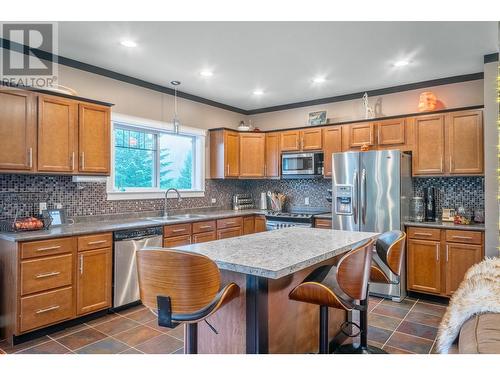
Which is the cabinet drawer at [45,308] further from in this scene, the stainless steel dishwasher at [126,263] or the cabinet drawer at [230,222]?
the cabinet drawer at [230,222]

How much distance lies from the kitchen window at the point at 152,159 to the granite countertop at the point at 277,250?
2.40 metres

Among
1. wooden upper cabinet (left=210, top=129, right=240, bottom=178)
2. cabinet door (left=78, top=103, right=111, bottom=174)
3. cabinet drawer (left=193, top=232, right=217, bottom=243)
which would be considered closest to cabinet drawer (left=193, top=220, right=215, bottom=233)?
cabinet drawer (left=193, top=232, right=217, bottom=243)

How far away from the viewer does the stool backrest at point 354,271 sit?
1.84 meters

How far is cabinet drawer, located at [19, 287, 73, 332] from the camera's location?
9.14ft

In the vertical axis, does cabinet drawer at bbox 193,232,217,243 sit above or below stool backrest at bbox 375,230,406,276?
below

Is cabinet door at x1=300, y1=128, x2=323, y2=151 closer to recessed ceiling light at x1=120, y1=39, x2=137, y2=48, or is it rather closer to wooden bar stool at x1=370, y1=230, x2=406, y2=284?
wooden bar stool at x1=370, y1=230, x2=406, y2=284

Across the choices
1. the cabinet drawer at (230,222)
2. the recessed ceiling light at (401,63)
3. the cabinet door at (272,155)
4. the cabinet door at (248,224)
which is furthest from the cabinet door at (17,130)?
the recessed ceiling light at (401,63)

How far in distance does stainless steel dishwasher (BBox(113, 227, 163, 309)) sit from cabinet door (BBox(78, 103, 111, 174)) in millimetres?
759

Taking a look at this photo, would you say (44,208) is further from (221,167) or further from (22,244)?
(221,167)

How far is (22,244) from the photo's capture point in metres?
2.76

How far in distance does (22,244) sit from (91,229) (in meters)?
0.61

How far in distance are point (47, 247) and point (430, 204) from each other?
4.28m

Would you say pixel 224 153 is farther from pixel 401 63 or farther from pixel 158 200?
pixel 401 63

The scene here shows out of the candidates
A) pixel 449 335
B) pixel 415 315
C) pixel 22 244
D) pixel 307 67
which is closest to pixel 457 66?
pixel 307 67
